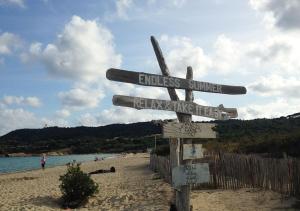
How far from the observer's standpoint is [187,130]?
29.0 feet

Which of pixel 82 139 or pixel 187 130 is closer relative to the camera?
pixel 187 130

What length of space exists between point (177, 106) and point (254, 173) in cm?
749

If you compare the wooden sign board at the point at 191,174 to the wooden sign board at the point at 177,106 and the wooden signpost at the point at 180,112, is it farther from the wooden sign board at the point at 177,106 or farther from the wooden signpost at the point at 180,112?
the wooden sign board at the point at 177,106

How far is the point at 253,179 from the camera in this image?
15.5m

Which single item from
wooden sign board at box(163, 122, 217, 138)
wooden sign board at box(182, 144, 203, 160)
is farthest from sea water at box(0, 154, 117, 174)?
wooden sign board at box(182, 144, 203, 160)

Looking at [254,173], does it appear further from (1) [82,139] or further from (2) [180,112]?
(1) [82,139]

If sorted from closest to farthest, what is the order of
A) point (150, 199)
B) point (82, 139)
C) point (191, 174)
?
point (191, 174), point (150, 199), point (82, 139)

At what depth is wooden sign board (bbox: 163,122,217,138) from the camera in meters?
8.57

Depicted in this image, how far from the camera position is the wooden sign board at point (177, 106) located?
8125 mm

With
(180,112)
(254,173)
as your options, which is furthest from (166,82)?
(254,173)

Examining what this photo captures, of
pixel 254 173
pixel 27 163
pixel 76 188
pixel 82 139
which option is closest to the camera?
pixel 254 173

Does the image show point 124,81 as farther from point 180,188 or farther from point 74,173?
point 74,173

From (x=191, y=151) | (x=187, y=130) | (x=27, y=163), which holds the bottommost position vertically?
(x=191, y=151)

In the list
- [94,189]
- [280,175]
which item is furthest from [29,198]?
[280,175]
